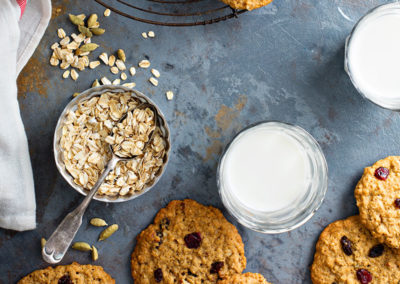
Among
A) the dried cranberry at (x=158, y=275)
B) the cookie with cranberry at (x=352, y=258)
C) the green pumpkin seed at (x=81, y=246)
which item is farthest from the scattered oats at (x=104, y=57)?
the cookie with cranberry at (x=352, y=258)

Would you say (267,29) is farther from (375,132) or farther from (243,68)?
(375,132)

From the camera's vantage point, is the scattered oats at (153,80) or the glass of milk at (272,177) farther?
the scattered oats at (153,80)

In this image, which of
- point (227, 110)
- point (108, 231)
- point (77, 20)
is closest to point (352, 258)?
point (227, 110)

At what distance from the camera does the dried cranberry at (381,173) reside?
172 centimetres

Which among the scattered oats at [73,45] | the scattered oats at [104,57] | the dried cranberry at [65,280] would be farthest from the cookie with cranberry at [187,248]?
the scattered oats at [73,45]

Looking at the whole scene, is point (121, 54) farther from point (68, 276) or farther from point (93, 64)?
point (68, 276)

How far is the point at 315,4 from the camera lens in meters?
1.77

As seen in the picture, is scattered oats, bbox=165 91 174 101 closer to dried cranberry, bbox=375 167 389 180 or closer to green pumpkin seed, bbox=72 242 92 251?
green pumpkin seed, bbox=72 242 92 251

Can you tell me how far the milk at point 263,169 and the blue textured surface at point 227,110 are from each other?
133 mm

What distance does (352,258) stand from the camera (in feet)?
5.75

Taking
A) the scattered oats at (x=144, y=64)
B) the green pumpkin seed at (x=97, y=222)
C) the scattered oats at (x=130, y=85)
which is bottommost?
the green pumpkin seed at (x=97, y=222)

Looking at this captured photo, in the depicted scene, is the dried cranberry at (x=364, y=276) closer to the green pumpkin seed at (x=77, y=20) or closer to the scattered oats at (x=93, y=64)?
the scattered oats at (x=93, y=64)

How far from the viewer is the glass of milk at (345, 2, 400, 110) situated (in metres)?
1.67

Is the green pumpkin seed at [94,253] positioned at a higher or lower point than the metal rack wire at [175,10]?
lower
